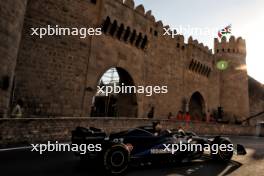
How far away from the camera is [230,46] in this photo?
30609 millimetres

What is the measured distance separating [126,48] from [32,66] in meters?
7.51

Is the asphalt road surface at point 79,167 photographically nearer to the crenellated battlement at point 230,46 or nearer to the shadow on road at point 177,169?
the shadow on road at point 177,169

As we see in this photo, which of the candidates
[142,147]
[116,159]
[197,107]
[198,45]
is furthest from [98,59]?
[197,107]

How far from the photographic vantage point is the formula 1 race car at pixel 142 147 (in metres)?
4.89

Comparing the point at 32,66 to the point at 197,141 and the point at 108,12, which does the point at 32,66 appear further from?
the point at 197,141

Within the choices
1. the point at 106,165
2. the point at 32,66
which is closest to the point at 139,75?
the point at 32,66

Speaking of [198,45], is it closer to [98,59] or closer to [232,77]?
[232,77]

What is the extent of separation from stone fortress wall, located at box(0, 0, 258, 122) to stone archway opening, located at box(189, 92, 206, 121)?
→ 450mm

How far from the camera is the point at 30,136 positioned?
329 inches

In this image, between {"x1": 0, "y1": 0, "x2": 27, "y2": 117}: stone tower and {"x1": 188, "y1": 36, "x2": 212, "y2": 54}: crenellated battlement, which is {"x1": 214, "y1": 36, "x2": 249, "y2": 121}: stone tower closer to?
{"x1": 188, "y1": 36, "x2": 212, "y2": 54}: crenellated battlement

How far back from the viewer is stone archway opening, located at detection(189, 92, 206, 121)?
2661cm

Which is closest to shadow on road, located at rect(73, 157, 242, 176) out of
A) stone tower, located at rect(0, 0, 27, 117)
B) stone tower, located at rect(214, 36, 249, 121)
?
stone tower, located at rect(0, 0, 27, 117)

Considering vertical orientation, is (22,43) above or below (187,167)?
above

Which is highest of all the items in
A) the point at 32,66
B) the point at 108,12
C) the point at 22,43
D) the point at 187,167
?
the point at 108,12
